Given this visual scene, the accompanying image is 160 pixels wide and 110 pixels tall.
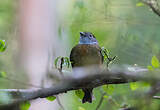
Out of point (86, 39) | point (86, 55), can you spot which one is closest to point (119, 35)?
point (86, 39)

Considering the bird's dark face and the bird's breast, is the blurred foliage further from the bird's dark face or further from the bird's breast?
the bird's breast

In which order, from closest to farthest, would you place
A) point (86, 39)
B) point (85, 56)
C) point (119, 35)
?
point (85, 56)
point (86, 39)
point (119, 35)

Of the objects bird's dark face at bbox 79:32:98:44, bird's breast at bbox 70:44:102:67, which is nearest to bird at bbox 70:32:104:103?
bird's breast at bbox 70:44:102:67

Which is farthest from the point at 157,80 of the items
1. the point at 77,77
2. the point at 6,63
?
the point at 6,63

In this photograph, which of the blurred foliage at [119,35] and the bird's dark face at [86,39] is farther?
the bird's dark face at [86,39]

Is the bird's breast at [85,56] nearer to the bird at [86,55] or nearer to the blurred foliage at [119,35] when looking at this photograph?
the bird at [86,55]

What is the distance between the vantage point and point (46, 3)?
22.9 ft

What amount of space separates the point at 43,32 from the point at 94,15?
2.64m

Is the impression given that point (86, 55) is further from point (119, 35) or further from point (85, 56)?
point (119, 35)

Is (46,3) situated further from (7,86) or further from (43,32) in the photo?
(7,86)

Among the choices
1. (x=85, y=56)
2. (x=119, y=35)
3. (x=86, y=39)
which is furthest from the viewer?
(x=119, y=35)

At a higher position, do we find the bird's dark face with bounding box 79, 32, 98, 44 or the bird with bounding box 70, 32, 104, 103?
the bird's dark face with bounding box 79, 32, 98, 44

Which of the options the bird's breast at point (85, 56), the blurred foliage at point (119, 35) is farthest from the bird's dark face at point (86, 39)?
the bird's breast at point (85, 56)

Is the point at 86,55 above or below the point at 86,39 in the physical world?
below
